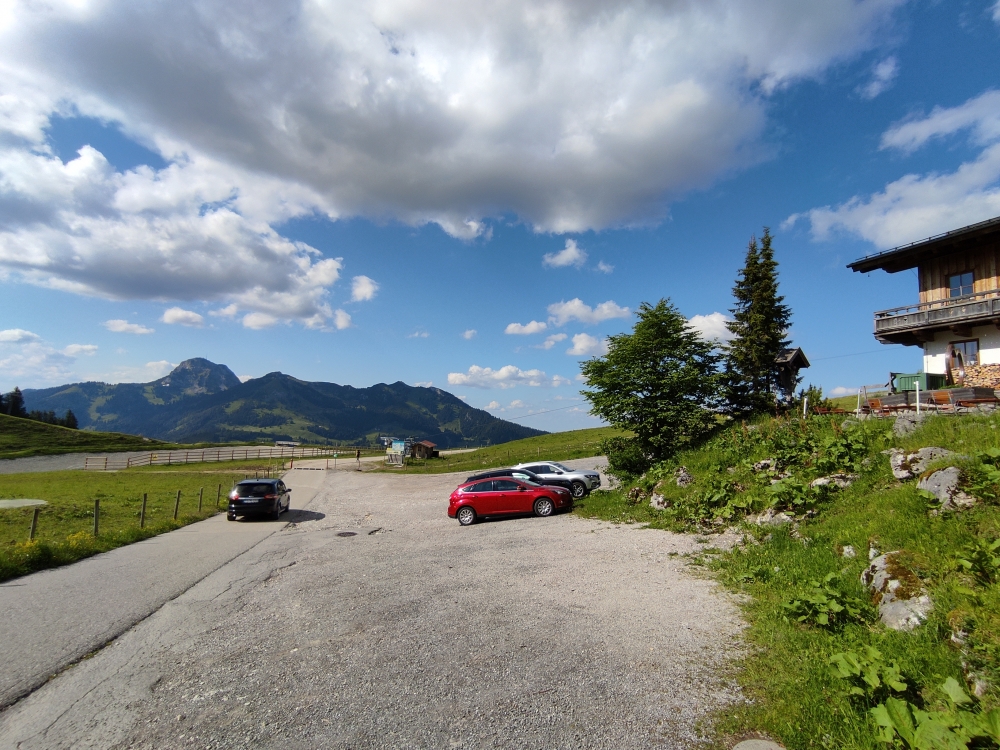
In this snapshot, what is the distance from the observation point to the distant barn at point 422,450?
→ 67.8 m

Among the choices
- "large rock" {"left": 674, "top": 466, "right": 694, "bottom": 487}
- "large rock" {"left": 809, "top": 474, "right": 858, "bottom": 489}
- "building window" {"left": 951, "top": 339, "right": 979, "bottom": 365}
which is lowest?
"large rock" {"left": 674, "top": 466, "right": 694, "bottom": 487}

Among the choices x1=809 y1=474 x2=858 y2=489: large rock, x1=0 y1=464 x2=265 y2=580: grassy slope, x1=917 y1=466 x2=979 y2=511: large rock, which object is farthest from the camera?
x1=0 y1=464 x2=265 y2=580: grassy slope

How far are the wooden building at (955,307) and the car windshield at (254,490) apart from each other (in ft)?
95.0

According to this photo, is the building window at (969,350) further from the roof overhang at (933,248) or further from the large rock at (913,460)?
the large rock at (913,460)

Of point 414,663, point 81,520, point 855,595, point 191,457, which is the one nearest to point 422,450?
point 191,457

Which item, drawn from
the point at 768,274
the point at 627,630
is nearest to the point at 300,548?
the point at 627,630

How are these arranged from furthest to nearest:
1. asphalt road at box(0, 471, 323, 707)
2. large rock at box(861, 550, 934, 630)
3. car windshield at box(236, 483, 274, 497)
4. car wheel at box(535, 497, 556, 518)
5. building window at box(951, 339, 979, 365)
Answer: building window at box(951, 339, 979, 365), car windshield at box(236, 483, 274, 497), car wheel at box(535, 497, 556, 518), asphalt road at box(0, 471, 323, 707), large rock at box(861, 550, 934, 630)

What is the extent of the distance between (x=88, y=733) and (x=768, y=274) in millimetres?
33942

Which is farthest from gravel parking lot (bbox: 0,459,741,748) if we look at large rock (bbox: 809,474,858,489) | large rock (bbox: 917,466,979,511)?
large rock (bbox: 809,474,858,489)

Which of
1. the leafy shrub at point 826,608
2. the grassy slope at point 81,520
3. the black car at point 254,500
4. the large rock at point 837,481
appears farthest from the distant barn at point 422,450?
the leafy shrub at point 826,608

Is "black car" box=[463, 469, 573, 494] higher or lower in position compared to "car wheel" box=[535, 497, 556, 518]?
higher

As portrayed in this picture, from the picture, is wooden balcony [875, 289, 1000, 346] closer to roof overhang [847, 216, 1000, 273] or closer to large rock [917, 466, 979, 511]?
roof overhang [847, 216, 1000, 273]

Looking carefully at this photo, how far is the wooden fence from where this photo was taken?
6177cm

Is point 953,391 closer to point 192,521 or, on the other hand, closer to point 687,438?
point 687,438
